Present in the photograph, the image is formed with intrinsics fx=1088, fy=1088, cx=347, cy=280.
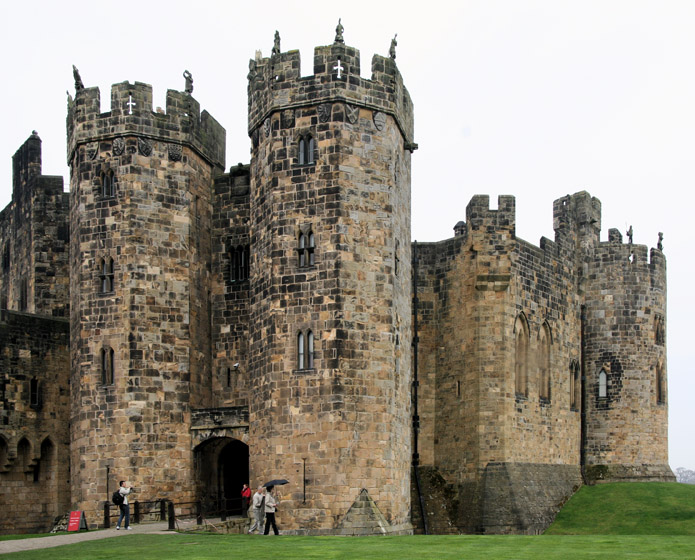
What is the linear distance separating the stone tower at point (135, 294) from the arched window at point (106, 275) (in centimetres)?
3

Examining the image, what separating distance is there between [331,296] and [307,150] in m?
4.67

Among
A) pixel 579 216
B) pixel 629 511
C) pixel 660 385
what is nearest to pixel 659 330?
pixel 660 385

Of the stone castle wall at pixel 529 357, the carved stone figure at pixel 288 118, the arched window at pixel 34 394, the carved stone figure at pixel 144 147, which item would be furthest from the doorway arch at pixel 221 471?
the carved stone figure at pixel 288 118

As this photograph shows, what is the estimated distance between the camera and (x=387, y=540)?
25.3 meters

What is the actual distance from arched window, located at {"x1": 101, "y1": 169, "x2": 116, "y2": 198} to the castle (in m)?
0.10

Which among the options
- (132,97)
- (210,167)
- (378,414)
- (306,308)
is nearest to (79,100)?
(132,97)

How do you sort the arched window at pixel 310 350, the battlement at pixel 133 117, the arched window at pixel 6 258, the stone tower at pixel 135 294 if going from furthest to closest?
the arched window at pixel 6 258, the battlement at pixel 133 117, the stone tower at pixel 135 294, the arched window at pixel 310 350

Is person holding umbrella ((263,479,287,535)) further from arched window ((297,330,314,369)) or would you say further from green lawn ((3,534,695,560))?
arched window ((297,330,314,369))

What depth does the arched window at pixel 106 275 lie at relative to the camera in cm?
3503

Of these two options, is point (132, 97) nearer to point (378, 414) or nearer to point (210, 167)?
Result: point (210, 167)

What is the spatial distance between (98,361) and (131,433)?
2.61 metres

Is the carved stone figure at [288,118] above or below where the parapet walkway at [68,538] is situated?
above

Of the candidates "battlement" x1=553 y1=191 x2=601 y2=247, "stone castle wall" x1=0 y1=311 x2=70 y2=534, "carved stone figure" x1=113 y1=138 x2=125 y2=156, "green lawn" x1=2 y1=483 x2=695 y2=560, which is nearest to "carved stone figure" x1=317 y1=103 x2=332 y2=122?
"carved stone figure" x1=113 y1=138 x2=125 y2=156

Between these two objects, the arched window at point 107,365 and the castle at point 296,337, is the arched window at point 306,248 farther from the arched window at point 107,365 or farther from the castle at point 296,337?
the arched window at point 107,365
